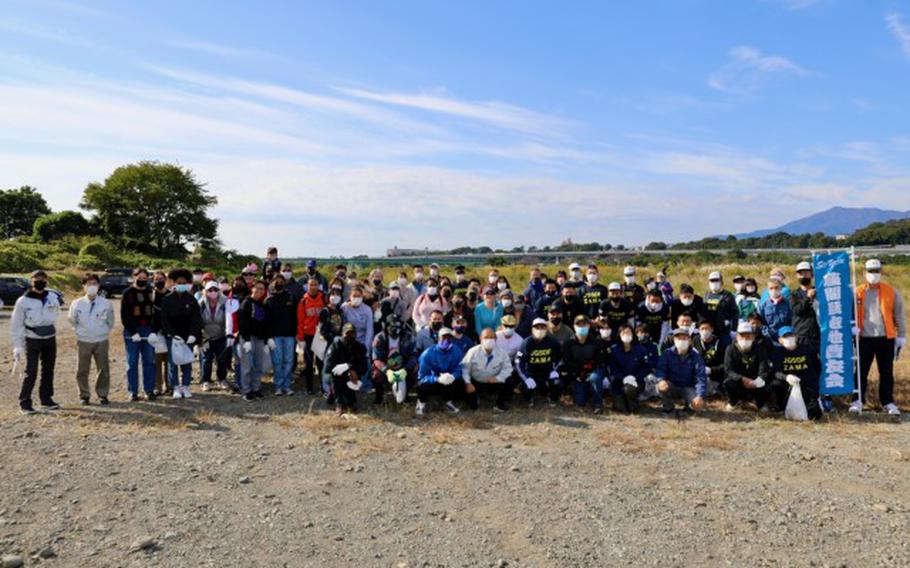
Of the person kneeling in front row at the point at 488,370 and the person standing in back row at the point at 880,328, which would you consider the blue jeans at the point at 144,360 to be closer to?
the person kneeling in front row at the point at 488,370

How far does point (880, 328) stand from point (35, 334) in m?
11.6

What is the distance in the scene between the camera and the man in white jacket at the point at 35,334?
310 inches

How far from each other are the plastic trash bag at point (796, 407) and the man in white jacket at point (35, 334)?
9.85 metres

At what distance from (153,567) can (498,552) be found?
2402 mm

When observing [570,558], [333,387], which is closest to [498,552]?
[570,558]

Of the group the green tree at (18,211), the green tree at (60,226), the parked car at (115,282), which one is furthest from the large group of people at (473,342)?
the green tree at (18,211)

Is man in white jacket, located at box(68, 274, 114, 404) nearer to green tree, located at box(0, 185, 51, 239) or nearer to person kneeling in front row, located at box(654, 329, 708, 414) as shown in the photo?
person kneeling in front row, located at box(654, 329, 708, 414)

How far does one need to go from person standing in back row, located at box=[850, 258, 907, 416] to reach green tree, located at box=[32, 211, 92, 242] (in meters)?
53.0

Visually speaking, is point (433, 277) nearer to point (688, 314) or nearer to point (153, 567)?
point (688, 314)

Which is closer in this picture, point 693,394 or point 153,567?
point 153,567

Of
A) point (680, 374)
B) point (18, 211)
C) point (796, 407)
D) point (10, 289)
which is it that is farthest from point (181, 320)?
point (18, 211)

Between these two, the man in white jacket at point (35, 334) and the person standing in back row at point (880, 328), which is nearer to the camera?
the man in white jacket at point (35, 334)

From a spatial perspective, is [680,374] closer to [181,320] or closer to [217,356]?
[217,356]

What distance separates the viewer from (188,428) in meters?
7.35
